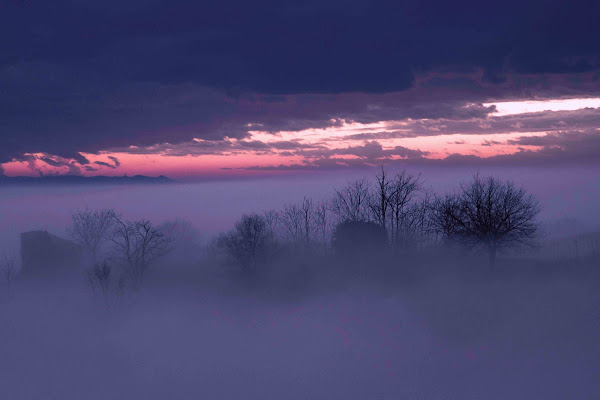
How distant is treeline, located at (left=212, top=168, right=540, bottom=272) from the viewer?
4659 cm

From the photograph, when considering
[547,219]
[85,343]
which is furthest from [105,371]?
[547,219]

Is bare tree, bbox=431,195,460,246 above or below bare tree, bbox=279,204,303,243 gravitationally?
above

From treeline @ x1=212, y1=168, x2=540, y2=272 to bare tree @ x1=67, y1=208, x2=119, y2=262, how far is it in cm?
3605

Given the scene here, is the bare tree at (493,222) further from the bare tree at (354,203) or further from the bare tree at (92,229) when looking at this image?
the bare tree at (92,229)

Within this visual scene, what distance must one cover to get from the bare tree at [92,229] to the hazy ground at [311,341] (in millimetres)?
14968

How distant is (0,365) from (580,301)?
8500 centimetres

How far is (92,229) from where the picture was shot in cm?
9919

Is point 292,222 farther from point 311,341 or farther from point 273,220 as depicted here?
point 311,341

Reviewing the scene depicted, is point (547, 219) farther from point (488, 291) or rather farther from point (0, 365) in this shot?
point (0, 365)

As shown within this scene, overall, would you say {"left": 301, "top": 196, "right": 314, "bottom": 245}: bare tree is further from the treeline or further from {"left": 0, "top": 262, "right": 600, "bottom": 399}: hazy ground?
{"left": 0, "top": 262, "right": 600, "bottom": 399}: hazy ground

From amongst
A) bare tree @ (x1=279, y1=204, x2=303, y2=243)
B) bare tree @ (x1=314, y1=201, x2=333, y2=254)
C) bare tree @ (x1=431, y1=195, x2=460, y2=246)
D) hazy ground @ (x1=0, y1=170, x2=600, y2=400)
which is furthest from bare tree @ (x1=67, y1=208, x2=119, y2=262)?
bare tree @ (x1=431, y1=195, x2=460, y2=246)

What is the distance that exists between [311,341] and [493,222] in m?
31.8

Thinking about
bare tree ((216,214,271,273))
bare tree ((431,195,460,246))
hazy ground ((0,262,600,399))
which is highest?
bare tree ((431,195,460,246))

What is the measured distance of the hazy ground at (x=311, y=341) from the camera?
45.7 metres
